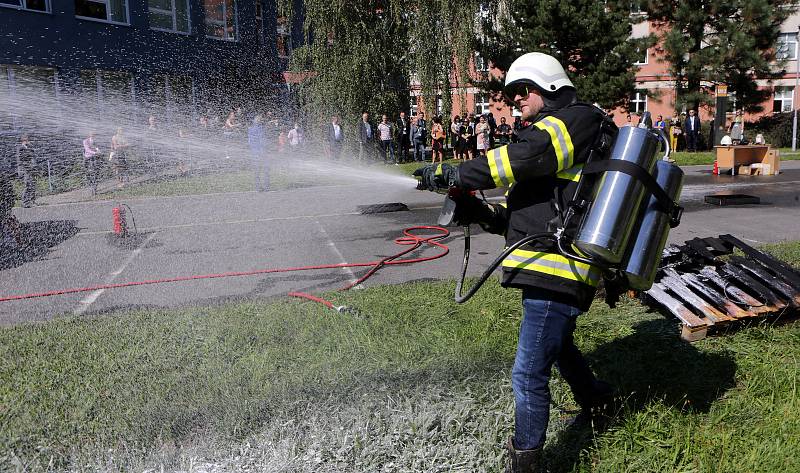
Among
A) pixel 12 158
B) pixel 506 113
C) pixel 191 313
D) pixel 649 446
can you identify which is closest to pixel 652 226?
pixel 649 446

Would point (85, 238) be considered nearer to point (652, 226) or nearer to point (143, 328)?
point (143, 328)

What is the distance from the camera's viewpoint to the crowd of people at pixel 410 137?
19.0 m

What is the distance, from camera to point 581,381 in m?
3.18

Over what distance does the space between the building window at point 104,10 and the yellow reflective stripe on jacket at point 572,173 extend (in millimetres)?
19400

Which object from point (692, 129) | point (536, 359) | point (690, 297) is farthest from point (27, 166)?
point (692, 129)

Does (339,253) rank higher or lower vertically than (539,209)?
lower

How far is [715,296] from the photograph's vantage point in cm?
448

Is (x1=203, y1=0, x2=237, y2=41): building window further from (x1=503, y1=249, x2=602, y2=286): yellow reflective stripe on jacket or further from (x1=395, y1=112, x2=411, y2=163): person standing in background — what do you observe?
(x1=503, y1=249, x2=602, y2=286): yellow reflective stripe on jacket

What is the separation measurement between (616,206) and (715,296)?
93.4 inches

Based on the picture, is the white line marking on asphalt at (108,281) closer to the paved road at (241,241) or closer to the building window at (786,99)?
the paved road at (241,241)

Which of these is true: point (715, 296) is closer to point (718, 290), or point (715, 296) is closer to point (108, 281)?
point (718, 290)

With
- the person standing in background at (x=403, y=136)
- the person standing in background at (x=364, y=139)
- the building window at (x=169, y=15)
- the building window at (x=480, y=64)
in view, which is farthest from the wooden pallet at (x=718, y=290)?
the building window at (x=169, y=15)

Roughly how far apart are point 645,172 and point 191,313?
12.3 ft

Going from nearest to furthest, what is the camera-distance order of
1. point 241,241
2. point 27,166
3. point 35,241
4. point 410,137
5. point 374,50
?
point 241,241 → point 35,241 → point 27,166 → point 374,50 → point 410,137
